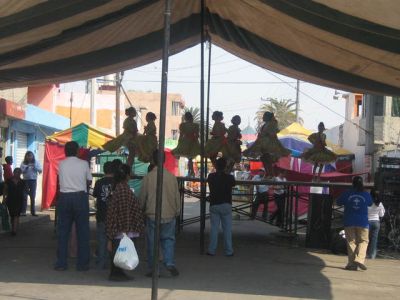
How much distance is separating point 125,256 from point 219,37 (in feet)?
18.6

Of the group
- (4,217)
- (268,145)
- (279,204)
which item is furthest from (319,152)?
(4,217)

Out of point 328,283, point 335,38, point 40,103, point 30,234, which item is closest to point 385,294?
point 328,283

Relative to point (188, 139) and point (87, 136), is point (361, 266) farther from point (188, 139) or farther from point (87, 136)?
point (87, 136)

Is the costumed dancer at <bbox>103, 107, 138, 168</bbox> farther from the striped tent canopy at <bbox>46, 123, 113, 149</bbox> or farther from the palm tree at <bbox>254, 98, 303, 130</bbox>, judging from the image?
the palm tree at <bbox>254, 98, 303, 130</bbox>

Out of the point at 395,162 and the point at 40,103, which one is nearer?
the point at 395,162

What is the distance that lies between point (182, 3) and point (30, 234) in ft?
22.3

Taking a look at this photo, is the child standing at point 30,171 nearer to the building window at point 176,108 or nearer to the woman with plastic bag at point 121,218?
the woman with plastic bag at point 121,218

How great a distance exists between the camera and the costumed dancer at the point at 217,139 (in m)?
13.5

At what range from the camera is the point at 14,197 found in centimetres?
1255

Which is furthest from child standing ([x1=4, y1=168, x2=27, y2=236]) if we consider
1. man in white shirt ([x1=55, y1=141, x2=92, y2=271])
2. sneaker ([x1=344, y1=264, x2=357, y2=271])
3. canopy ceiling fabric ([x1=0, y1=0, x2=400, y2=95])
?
sneaker ([x1=344, y1=264, x2=357, y2=271])

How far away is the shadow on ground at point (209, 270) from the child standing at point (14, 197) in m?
0.40

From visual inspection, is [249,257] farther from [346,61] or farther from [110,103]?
[110,103]

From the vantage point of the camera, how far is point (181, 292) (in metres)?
7.74

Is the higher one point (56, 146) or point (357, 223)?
point (56, 146)
